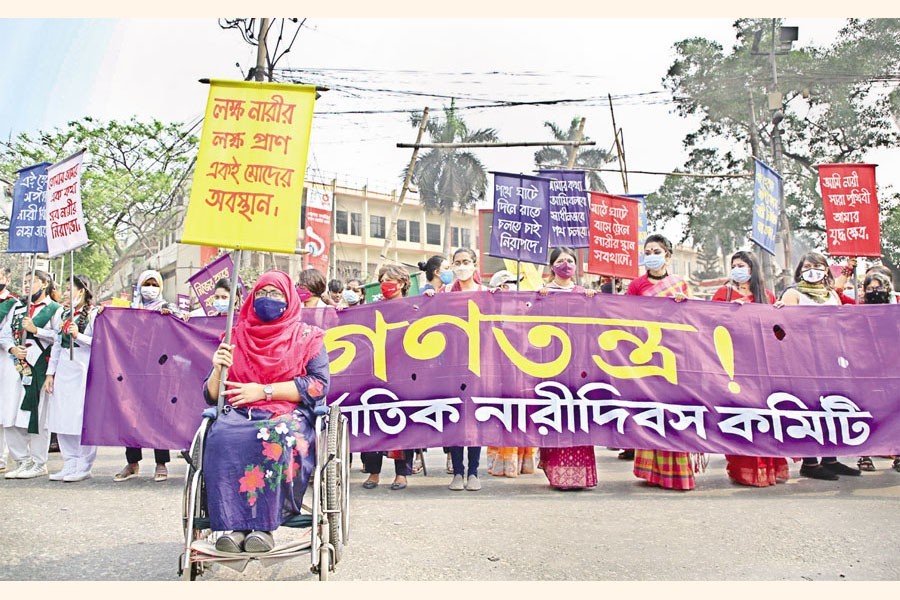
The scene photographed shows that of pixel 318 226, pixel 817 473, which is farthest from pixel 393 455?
pixel 318 226

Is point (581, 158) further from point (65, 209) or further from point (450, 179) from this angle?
point (65, 209)

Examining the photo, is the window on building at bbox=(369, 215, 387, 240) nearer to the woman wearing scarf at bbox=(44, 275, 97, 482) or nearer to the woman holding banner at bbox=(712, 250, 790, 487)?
the woman wearing scarf at bbox=(44, 275, 97, 482)

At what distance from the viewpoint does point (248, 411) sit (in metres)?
3.92

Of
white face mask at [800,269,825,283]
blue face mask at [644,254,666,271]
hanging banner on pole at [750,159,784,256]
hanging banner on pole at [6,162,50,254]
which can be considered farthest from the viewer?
hanging banner on pole at [750,159,784,256]

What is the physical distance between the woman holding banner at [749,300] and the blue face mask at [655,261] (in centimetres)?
67

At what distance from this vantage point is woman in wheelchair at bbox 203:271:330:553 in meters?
3.68

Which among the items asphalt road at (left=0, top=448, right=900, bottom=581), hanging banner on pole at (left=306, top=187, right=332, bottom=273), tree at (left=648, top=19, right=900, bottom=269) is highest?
tree at (left=648, top=19, right=900, bottom=269)

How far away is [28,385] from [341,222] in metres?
40.4

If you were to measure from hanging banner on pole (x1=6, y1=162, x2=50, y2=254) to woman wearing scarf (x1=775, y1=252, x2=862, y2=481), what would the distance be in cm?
691

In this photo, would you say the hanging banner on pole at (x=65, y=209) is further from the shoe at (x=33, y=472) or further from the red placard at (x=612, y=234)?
the red placard at (x=612, y=234)

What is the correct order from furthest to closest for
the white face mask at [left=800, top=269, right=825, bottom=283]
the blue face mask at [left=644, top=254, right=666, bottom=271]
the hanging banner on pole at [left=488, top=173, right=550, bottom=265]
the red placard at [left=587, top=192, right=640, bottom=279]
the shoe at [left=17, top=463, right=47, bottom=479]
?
1. the red placard at [left=587, top=192, right=640, bottom=279]
2. the hanging banner on pole at [left=488, top=173, right=550, bottom=265]
3. the white face mask at [left=800, top=269, right=825, bottom=283]
4. the shoe at [left=17, top=463, right=47, bottom=479]
5. the blue face mask at [left=644, top=254, right=666, bottom=271]

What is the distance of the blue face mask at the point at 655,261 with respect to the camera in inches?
256

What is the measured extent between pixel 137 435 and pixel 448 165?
34897 mm

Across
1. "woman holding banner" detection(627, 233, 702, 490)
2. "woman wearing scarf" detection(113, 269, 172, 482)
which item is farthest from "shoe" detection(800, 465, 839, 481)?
"woman wearing scarf" detection(113, 269, 172, 482)
